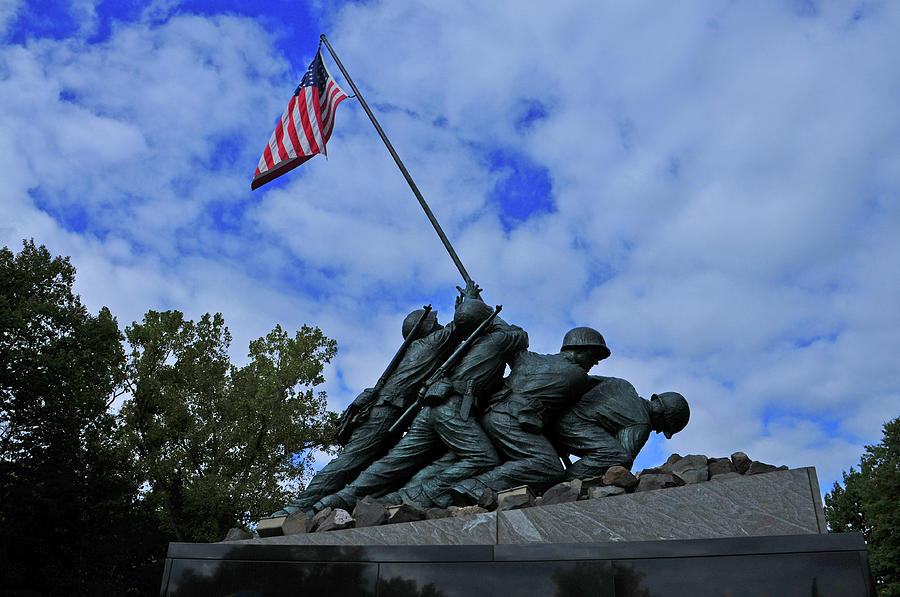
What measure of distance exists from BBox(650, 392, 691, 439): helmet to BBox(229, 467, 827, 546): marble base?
6.56 feet

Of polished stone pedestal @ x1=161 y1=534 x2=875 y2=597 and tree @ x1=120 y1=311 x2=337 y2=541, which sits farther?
tree @ x1=120 y1=311 x2=337 y2=541

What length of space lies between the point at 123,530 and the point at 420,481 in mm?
13979

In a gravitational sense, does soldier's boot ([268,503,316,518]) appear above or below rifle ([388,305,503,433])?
below

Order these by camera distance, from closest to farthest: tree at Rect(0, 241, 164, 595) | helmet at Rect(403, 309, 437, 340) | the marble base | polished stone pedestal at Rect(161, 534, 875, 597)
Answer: polished stone pedestal at Rect(161, 534, 875, 597), the marble base, helmet at Rect(403, 309, 437, 340), tree at Rect(0, 241, 164, 595)

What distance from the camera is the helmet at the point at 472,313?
7.59 meters

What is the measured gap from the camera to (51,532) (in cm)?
1681

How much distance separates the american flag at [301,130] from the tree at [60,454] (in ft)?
30.2

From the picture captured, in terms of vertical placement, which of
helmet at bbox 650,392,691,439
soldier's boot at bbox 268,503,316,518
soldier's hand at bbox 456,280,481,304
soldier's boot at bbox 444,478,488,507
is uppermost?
soldier's hand at bbox 456,280,481,304

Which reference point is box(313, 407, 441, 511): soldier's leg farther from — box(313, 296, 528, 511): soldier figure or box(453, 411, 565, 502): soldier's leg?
box(453, 411, 565, 502): soldier's leg

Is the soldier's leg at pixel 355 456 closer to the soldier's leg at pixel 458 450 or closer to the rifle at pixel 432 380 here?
the rifle at pixel 432 380

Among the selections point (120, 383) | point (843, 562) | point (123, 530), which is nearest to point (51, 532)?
point (123, 530)

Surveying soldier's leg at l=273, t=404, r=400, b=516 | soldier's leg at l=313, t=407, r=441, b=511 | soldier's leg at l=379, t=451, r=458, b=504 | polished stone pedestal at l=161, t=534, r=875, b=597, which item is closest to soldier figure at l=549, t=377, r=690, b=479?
soldier's leg at l=379, t=451, r=458, b=504

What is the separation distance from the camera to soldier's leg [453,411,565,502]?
617cm

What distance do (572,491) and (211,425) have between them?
16.1m
